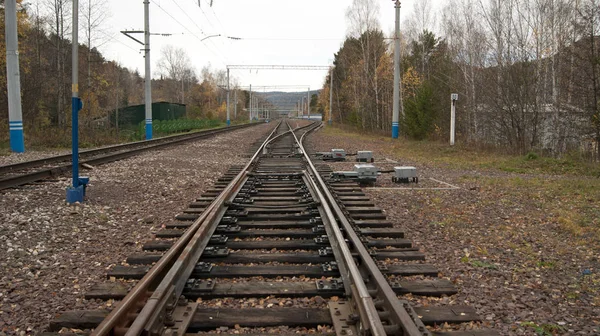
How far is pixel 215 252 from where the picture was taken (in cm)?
476

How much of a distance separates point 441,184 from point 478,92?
1798 centimetres

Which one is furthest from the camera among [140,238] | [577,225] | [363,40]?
[363,40]

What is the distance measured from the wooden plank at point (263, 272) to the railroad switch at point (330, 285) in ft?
0.93

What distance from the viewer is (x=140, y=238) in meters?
5.73

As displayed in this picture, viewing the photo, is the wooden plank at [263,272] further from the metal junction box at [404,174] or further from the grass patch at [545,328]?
the metal junction box at [404,174]

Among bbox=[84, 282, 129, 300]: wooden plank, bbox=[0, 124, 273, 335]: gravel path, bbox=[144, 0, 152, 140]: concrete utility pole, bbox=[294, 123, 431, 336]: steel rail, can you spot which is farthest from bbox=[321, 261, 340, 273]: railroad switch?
bbox=[144, 0, 152, 140]: concrete utility pole

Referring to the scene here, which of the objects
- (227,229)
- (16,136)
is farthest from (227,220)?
(16,136)

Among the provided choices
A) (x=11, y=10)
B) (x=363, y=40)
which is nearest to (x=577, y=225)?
(x=11, y=10)

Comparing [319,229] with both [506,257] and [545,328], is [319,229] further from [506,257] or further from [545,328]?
[545,328]

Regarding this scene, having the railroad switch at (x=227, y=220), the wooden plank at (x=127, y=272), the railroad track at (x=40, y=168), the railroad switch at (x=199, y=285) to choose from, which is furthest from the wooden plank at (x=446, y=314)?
the railroad track at (x=40, y=168)

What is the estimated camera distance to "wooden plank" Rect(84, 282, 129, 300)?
378cm

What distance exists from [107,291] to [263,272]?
4.18ft

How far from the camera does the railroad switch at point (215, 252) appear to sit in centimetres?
473

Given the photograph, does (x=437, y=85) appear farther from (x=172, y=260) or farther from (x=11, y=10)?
(x=172, y=260)
